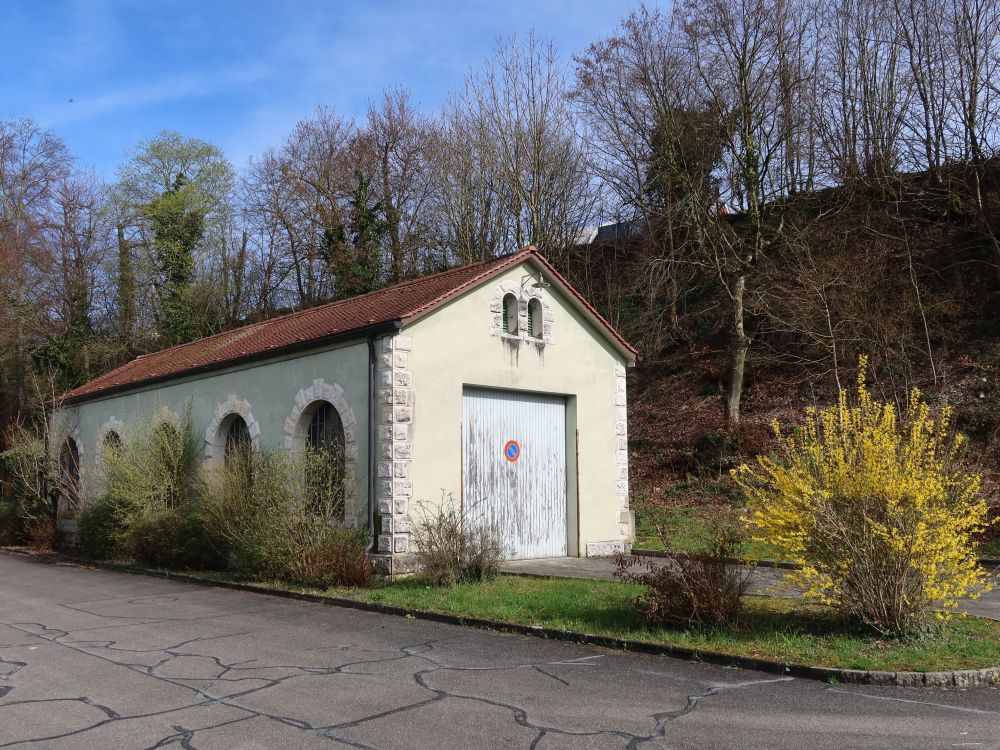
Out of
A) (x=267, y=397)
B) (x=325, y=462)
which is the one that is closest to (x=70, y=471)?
(x=267, y=397)

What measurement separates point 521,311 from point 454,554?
18.3 ft

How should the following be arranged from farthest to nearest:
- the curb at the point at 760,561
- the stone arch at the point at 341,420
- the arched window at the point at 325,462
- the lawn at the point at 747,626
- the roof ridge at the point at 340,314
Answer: the roof ridge at the point at 340,314 → the stone arch at the point at 341,420 → the arched window at the point at 325,462 → the curb at the point at 760,561 → the lawn at the point at 747,626

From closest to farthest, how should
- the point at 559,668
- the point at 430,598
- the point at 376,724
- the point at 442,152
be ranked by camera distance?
the point at 376,724, the point at 559,668, the point at 430,598, the point at 442,152

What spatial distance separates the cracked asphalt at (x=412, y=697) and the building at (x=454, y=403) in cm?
449

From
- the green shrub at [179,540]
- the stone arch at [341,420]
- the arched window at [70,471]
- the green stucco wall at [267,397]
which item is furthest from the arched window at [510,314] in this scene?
the arched window at [70,471]

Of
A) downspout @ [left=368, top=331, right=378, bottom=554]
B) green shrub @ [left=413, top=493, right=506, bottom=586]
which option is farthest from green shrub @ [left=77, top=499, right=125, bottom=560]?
green shrub @ [left=413, top=493, right=506, bottom=586]

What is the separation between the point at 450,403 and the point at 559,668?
24.8ft

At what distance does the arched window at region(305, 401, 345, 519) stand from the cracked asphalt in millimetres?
3780

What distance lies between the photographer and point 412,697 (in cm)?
680

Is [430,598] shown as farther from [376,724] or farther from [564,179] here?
[564,179]

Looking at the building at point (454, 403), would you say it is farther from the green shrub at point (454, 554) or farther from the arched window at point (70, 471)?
the arched window at point (70, 471)

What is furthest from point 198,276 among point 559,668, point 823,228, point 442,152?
point 559,668

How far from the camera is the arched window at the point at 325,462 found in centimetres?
1383

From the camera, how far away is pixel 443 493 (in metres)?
14.5
